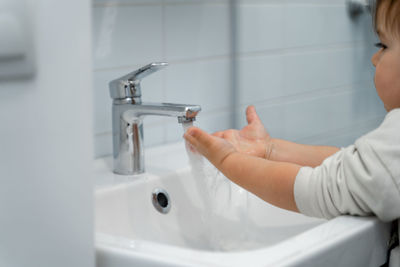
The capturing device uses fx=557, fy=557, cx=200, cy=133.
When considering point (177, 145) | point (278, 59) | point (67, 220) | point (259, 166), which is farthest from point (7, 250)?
point (278, 59)

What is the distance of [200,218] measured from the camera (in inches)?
33.6

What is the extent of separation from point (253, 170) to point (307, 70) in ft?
2.14

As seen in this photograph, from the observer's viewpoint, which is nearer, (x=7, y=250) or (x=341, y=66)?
A: (x=7, y=250)

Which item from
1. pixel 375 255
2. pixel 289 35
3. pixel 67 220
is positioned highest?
pixel 289 35

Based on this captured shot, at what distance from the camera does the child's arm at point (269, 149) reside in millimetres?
874

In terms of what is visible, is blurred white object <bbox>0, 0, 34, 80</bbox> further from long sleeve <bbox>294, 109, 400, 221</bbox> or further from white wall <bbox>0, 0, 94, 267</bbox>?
long sleeve <bbox>294, 109, 400, 221</bbox>

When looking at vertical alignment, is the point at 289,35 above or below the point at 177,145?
above

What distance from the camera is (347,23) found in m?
1.31

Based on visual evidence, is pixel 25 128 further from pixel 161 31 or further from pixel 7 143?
pixel 161 31

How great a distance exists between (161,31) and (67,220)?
0.57 m

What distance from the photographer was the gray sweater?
2.06ft

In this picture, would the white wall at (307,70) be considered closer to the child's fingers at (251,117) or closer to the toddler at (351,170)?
the child's fingers at (251,117)

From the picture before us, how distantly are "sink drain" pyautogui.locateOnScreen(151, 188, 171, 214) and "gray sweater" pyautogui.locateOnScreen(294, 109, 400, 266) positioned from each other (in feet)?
0.75

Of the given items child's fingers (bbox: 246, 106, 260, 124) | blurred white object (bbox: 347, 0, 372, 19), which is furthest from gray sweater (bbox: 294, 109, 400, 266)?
blurred white object (bbox: 347, 0, 372, 19)
